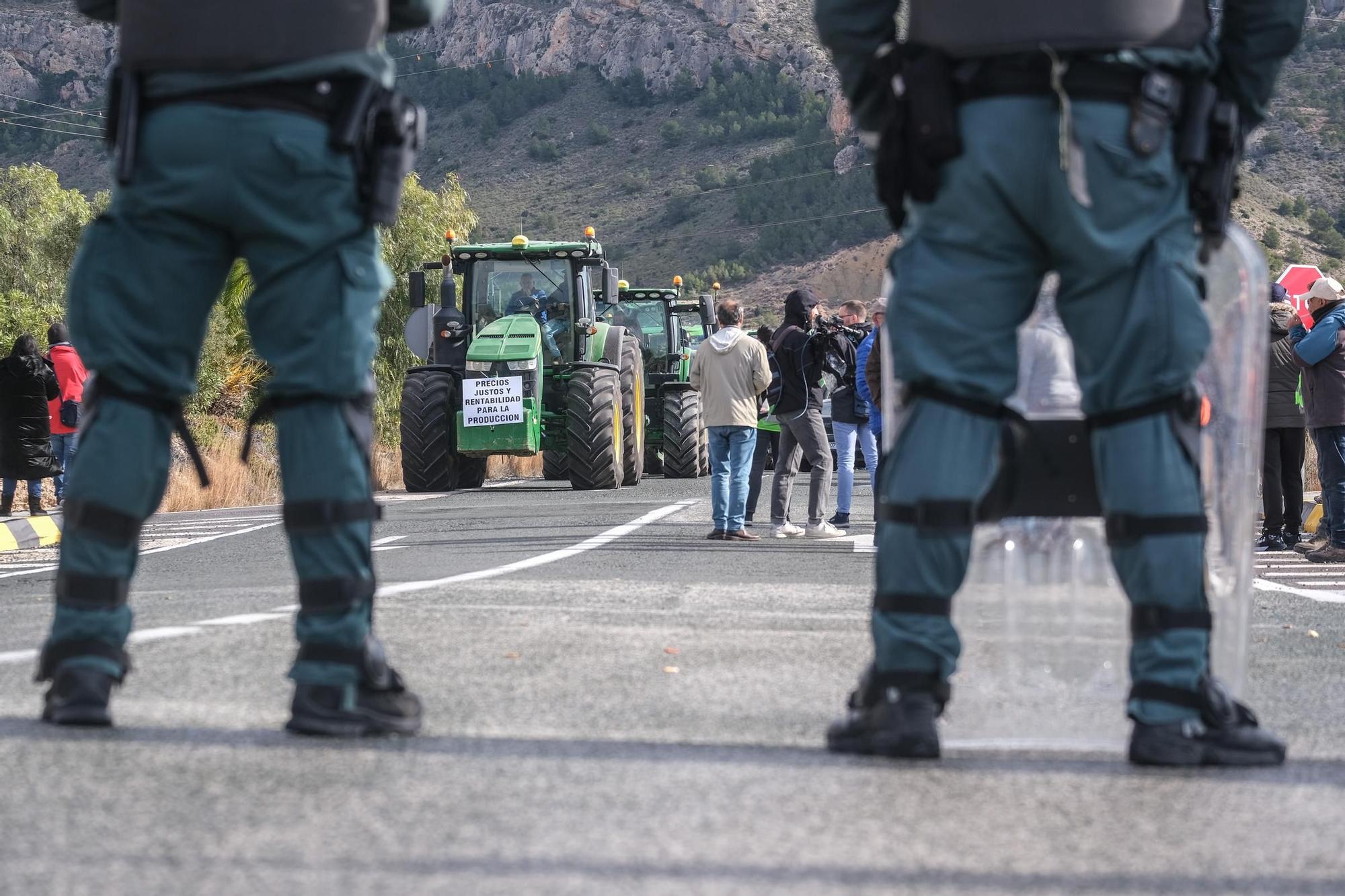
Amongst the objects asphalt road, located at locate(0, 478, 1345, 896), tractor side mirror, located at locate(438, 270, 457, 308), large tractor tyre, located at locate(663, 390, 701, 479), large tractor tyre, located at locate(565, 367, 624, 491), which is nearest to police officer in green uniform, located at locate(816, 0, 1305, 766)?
asphalt road, located at locate(0, 478, 1345, 896)

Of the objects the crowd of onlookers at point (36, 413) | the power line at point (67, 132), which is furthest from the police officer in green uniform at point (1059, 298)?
the power line at point (67, 132)

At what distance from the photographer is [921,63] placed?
11.5ft

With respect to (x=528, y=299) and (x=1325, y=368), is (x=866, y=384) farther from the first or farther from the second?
(x=528, y=299)

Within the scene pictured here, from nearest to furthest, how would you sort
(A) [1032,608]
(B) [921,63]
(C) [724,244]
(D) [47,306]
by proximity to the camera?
(B) [921,63] → (A) [1032,608] → (D) [47,306] → (C) [724,244]

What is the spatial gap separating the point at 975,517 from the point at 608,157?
102 m

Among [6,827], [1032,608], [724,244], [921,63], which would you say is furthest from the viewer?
[724,244]

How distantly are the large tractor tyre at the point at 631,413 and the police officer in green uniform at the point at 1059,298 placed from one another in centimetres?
1887

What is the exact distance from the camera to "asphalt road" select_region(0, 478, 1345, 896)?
251 cm

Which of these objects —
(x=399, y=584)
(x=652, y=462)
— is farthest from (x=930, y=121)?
(x=652, y=462)

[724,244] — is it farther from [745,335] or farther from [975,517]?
[975,517]

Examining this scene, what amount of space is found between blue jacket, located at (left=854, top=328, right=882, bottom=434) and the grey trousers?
38cm

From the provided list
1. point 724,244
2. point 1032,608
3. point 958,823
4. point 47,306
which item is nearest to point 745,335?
point 1032,608

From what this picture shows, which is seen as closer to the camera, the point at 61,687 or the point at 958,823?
the point at 958,823

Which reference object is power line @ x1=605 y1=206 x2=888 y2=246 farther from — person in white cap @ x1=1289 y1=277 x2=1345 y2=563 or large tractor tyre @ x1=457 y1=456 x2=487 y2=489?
person in white cap @ x1=1289 y1=277 x2=1345 y2=563
